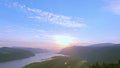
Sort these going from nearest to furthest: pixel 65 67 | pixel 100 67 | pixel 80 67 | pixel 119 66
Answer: pixel 119 66 → pixel 100 67 → pixel 80 67 → pixel 65 67

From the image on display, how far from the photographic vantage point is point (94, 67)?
3551 inches

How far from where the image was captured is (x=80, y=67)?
126 metres

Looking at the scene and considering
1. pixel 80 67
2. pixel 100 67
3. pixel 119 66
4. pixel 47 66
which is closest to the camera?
pixel 119 66

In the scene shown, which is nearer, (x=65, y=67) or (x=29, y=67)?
(x=65, y=67)

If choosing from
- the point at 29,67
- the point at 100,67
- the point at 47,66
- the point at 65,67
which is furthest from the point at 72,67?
the point at 100,67

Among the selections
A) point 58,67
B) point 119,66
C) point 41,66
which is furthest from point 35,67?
point 119,66

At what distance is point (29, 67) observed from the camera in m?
153

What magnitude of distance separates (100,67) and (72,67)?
153 feet

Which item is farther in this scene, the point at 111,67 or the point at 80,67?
the point at 80,67

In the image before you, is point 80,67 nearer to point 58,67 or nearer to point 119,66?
point 58,67

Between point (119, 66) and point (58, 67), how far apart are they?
60411mm

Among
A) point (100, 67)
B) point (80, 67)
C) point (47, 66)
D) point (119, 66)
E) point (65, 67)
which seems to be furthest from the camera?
point (47, 66)

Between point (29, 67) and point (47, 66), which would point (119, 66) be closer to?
point (47, 66)

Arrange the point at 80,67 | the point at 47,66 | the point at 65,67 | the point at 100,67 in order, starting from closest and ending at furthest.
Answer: the point at 100,67 → the point at 80,67 → the point at 65,67 → the point at 47,66
